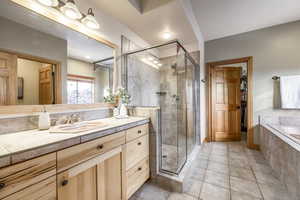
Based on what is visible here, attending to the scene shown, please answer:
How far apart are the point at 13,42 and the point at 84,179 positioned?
123 centimetres

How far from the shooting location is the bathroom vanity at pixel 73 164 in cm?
63

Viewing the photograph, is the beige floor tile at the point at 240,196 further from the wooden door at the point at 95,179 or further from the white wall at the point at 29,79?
the white wall at the point at 29,79

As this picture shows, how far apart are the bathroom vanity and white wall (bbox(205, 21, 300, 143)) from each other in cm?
292

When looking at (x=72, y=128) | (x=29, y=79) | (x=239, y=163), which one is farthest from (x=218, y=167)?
(x=29, y=79)

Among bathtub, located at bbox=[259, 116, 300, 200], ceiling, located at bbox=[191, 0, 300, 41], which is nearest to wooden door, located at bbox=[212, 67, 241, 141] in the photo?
ceiling, located at bbox=[191, 0, 300, 41]

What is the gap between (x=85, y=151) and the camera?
2.99 ft

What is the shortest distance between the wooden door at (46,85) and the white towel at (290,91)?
389 centimetres

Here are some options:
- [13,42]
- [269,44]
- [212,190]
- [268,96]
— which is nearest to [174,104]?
[212,190]

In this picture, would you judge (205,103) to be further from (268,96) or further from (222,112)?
(268,96)

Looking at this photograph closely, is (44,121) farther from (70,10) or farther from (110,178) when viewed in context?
(70,10)

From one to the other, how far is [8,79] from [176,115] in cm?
197

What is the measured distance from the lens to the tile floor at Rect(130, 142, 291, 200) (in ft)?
4.77

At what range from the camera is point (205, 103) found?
3367 millimetres

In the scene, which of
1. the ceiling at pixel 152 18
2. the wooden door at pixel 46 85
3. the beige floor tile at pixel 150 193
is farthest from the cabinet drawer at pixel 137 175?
the ceiling at pixel 152 18
